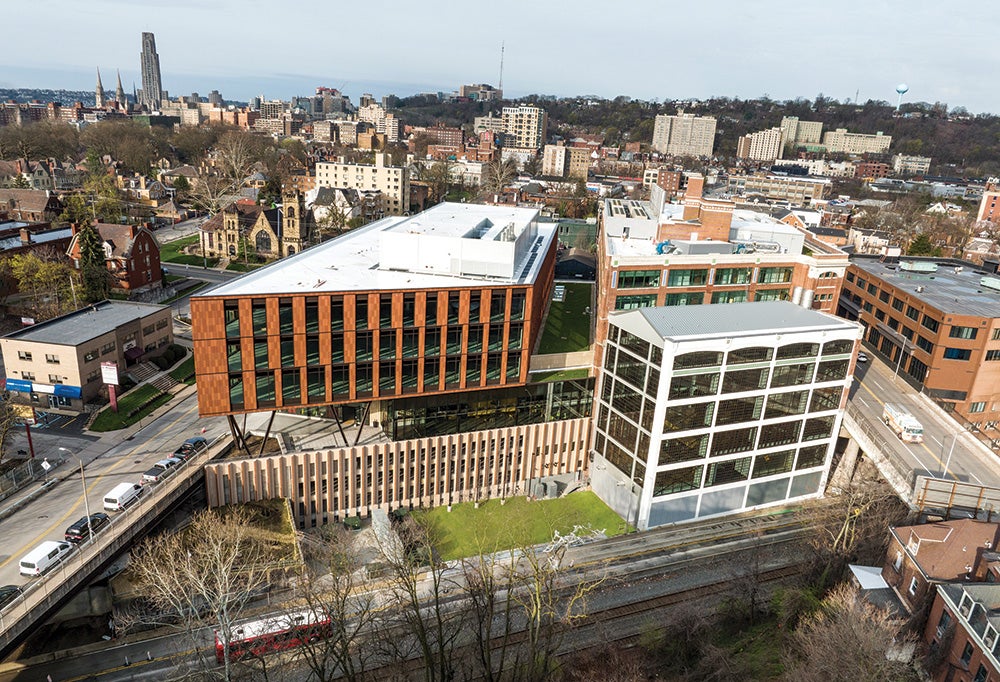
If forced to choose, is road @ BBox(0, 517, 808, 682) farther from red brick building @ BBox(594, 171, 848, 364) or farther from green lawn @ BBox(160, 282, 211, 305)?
green lawn @ BBox(160, 282, 211, 305)

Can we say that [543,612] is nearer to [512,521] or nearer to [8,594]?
[512,521]

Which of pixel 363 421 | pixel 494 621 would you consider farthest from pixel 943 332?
pixel 363 421

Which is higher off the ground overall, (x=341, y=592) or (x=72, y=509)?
(x=72, y=509)

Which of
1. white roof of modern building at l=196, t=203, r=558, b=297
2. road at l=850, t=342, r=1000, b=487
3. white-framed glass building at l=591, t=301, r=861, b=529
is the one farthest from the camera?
road at l=850, t=342, r=1000, b=487

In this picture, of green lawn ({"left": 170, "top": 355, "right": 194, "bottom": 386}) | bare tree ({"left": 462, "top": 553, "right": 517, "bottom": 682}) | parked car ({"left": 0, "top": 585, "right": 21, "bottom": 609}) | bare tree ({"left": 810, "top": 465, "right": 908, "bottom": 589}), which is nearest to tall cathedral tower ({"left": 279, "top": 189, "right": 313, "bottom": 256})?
green lawn ({"left": 170, "top": 355, "right": 194, "bottom": 386})

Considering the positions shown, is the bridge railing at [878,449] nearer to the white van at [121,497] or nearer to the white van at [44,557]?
the white van at [121,497]

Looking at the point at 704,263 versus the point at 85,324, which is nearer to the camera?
the point at 704,263

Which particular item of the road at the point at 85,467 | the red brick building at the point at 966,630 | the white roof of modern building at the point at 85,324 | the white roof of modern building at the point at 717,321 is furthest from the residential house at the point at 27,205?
the red brick building at the point at 966,630

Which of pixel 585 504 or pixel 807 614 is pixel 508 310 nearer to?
pixel 585 504
